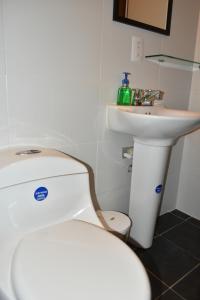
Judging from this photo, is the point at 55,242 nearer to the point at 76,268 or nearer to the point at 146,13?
the point at 76,268

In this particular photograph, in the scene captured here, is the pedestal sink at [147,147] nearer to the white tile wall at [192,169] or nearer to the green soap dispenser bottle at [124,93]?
the green soap dispenser bottle at [124,93]

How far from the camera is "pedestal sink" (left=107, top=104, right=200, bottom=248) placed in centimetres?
103

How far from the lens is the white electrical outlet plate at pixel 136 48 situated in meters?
1.26

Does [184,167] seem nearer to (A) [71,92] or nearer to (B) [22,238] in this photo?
(A) [71,92]

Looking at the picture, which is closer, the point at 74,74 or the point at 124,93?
the point at 74,74

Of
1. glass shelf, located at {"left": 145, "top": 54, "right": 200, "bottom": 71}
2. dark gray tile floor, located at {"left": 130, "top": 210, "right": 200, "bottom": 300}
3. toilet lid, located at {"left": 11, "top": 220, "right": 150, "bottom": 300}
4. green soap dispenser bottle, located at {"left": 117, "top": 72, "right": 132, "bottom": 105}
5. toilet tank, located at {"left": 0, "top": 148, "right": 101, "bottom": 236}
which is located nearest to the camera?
toilet lid, located at {"left": 11, "top": 220, "right": 150, "bottom": 300}

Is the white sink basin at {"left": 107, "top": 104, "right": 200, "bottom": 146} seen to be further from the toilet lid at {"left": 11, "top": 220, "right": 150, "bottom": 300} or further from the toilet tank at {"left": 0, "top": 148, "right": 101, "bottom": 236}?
the toilet lid at {"left": 11, "top": 220, "right": 150, "bottom": 300}

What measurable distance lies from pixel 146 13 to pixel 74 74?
1.97ft

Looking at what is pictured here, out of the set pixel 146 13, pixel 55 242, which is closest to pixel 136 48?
pixel 146 13

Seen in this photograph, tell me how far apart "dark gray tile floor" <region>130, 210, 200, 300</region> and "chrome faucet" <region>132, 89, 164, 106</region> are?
86cm

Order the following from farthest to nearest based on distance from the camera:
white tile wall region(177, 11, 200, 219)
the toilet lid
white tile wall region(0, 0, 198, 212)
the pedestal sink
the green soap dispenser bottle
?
white tile wall region(177, 11, 200, 219) → the green soap dispenser bottle → the pedestal sink → white tile wall region(0, 0, 198, 212) → the toilet lid

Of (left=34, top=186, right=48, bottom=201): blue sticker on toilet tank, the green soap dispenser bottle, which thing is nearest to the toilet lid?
(left=34, top=186, right=48, bottom=201): blue sticker on toilet tank

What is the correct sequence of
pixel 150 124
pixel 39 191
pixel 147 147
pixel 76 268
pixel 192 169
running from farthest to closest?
pixel 192 169
pixel 147 147
pixel 150 124
pixel 39 191
pixel 76 268

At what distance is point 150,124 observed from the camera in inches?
40.0
